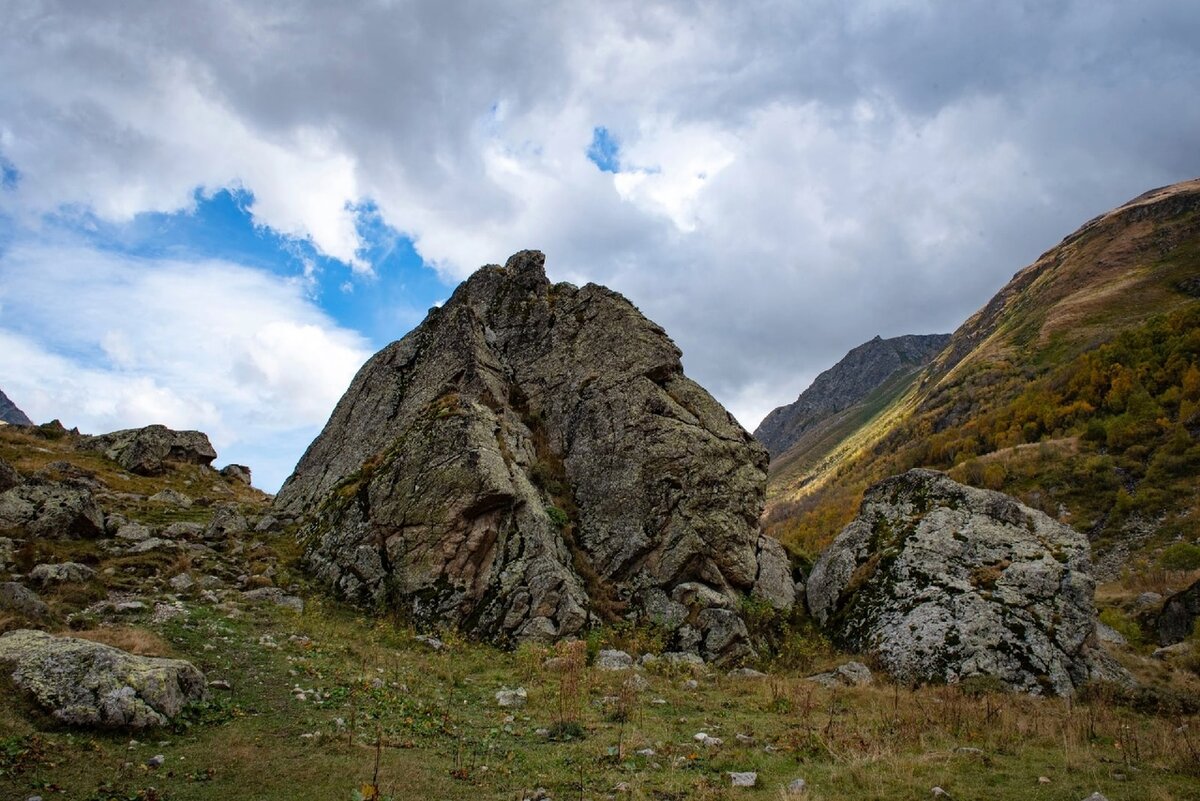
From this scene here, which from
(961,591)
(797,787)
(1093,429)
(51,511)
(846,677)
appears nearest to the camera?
(797,787)

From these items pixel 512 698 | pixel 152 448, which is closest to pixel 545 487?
pixel 512 698

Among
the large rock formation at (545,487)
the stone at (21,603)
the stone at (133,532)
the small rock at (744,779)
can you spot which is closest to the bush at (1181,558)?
the large rock formation at (545,487)

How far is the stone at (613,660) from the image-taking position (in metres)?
20.6

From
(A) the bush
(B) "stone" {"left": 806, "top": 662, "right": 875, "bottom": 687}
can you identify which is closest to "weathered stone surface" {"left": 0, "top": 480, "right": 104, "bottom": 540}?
(B) "stone" {"left": 806, "top": 662, "right": 875, "bottom": 687}

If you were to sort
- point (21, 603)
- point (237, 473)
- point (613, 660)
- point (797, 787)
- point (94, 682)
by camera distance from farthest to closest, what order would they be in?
point (237, 473), point (613, 660), point (21, 603), point (94, 682), point (797, 787)

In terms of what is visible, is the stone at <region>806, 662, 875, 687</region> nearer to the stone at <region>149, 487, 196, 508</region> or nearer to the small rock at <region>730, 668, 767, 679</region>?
the small rock at <region>730, 668, 767, 679</region>

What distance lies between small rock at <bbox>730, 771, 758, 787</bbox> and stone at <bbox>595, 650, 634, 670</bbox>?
9479mm

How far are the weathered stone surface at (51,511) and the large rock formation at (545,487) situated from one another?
8.67 meters

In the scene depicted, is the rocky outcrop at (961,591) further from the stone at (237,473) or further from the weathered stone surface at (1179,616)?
the stone at (237,473)

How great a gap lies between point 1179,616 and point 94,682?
181 feet

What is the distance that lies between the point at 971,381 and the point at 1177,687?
196 metres

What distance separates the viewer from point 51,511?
78.8ft

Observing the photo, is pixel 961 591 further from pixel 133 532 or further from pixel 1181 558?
pixel 1181 558

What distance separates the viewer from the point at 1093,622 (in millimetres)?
23484
